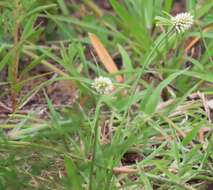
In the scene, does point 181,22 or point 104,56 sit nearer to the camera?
point 181,22

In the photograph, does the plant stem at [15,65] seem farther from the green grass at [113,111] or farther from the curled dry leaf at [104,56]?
the curled dry leaf at [104,56]

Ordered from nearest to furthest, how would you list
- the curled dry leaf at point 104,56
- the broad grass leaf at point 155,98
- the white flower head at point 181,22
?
the white flower head at point 181,22, the broad grass leaf at point 155,98, the curled dry leaf at point 104,56

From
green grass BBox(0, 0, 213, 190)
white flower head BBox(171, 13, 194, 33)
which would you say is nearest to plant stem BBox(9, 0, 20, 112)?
green grass BBox(0, 0, 213, 190)

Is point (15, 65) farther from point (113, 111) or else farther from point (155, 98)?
point (155, 98)

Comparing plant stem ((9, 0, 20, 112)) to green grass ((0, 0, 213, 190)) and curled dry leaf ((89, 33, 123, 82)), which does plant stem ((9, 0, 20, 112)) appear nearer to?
green grass ((0, 0, 213, 190))

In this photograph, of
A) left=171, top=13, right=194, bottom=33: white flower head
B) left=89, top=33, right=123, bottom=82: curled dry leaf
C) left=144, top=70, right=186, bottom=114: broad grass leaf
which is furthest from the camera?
left=89, top=33, right=123, bottom=82: curled dry leaf

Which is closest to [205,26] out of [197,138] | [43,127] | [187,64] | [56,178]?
[187,64]

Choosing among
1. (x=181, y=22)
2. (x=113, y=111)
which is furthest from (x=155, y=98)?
(x=181, y=22)

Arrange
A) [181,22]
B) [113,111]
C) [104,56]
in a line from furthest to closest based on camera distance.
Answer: [104,56] < [113,111] < [181,22]

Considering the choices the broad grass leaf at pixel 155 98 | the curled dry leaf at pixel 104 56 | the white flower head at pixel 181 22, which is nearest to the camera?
the white flower head at pixel 181 22

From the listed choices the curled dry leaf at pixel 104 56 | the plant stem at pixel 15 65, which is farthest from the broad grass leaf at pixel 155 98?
the plant stem at pixel 15 65
